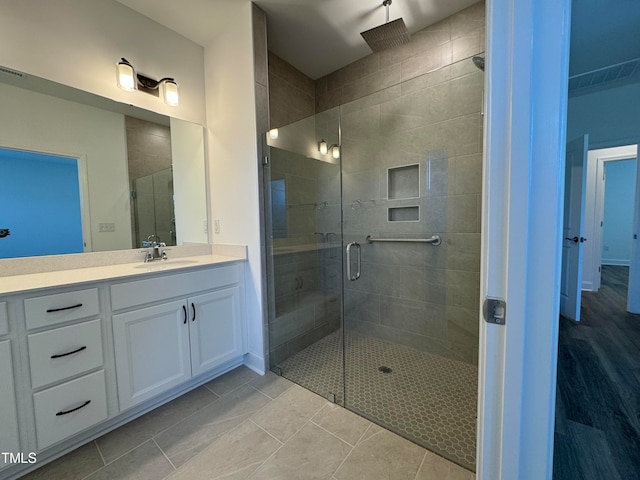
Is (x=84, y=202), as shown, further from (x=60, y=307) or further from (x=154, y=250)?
(x=60, y=307)

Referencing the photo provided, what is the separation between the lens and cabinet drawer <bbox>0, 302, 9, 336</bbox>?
1114 millimetres

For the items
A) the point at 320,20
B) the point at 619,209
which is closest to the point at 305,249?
the point at 320,20

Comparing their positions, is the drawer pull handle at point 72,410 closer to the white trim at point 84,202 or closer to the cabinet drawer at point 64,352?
the cabinet drawer at point 64,352

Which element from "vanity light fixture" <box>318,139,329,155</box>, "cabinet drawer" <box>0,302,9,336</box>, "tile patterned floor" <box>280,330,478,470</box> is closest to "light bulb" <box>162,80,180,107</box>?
"vanity light fixture" <box>318,139,329,155</box>

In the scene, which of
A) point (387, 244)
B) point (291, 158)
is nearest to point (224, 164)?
point (291, 158)

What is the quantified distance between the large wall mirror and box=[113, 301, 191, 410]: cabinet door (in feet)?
2.31

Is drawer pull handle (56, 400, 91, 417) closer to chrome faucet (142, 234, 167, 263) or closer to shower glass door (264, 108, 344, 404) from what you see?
chrome faucet (142, 234, 167, 263)

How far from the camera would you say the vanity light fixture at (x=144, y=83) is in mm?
1817

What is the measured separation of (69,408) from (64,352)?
0.29 m

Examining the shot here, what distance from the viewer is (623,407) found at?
1.36m

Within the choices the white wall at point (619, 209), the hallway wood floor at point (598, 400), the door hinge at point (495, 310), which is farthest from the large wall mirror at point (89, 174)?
the white wall at point (619, 209)

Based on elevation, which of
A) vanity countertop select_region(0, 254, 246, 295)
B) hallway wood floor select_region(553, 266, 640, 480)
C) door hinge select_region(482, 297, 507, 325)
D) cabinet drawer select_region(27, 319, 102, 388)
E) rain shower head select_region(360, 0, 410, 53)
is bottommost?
hallway wood floor select_region(553, 266, 640, 480)

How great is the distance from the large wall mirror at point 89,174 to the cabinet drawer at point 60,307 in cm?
59

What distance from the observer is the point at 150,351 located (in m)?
1.57
